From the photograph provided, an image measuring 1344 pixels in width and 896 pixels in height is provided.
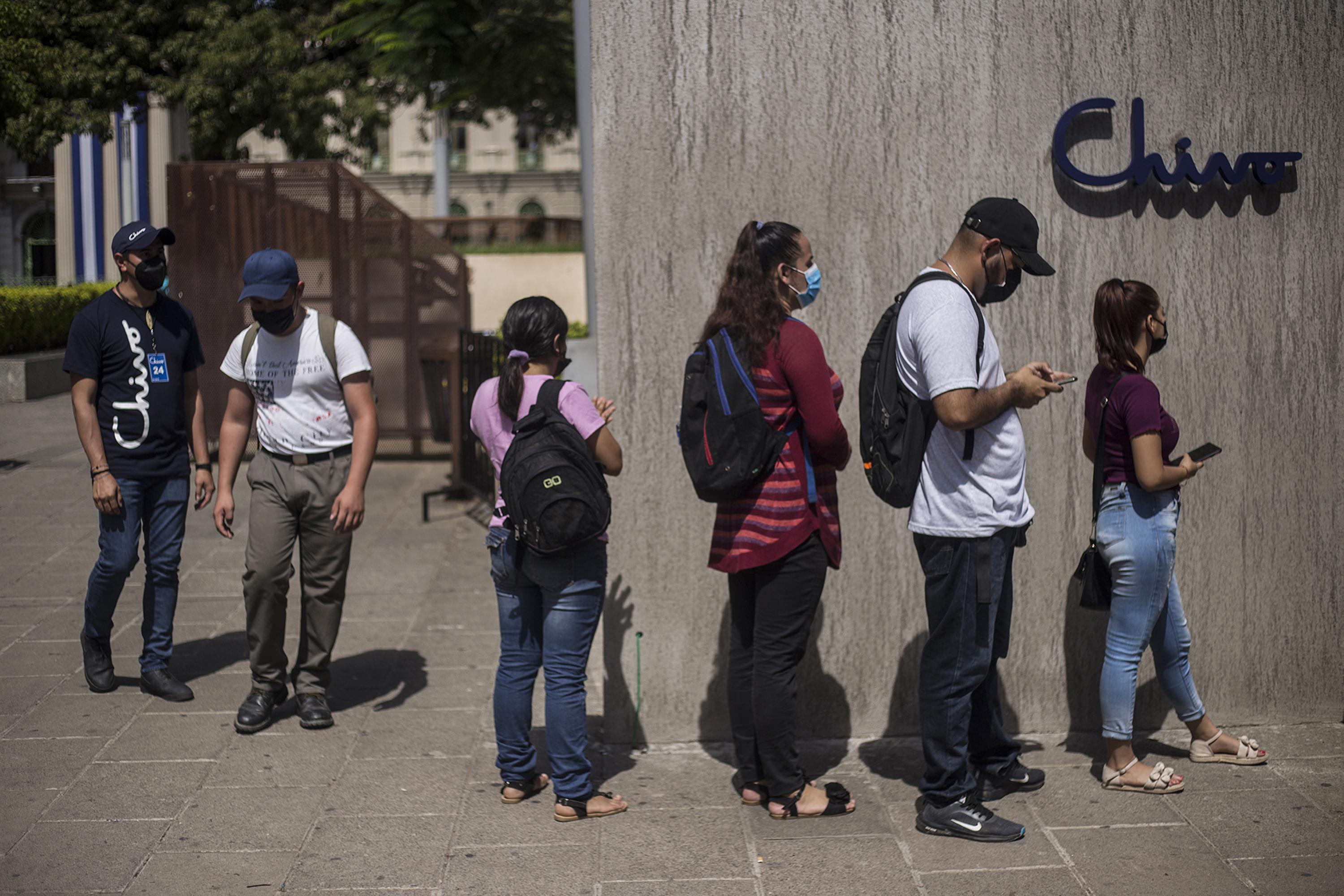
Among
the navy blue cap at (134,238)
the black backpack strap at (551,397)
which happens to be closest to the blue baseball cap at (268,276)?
the navy blue cap at (134,238)

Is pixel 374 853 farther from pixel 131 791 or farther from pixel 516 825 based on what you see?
pixel 131 791

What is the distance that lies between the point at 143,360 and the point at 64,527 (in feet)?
12.9

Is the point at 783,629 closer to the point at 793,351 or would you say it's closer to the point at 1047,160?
the point at 793,351

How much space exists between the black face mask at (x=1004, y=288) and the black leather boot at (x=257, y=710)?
3.03m

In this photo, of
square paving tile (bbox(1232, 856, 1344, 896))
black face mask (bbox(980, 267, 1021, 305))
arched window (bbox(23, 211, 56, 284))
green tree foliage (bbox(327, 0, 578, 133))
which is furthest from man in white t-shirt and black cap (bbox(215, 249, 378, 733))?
arched window (bbox(23, 211, 56, 284))

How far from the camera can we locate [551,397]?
3.95 m

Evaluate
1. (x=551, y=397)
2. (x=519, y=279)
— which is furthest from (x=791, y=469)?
(x=519, y=279)

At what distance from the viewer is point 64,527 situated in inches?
335

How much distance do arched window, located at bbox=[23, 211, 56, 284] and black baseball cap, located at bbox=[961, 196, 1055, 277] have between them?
1622 centimetres

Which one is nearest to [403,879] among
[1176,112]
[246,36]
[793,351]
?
[793,351]

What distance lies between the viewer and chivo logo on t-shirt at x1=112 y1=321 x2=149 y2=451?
16.9 ft

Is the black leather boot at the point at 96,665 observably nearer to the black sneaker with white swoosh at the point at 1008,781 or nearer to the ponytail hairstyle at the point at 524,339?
the ponytail hairstyle at the point at 524,339

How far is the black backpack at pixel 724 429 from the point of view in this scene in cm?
379

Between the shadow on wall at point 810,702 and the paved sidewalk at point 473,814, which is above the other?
the shadow on wall at point 810,702
